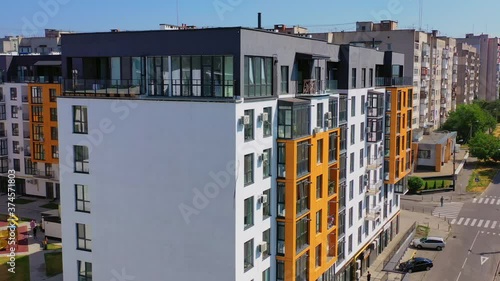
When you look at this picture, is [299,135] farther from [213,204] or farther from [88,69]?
[88,69]

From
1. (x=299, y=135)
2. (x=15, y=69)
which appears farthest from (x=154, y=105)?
(x=15, y=69)

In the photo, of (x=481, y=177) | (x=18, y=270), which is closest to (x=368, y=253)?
(x=18, y=270)

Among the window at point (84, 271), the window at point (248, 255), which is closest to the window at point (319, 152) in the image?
the window at point (248, 255)

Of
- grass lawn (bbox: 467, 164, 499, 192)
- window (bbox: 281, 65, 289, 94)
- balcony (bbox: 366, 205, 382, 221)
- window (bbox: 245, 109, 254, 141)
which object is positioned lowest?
grass lawn (bbox: 467, 164, 499, 192)

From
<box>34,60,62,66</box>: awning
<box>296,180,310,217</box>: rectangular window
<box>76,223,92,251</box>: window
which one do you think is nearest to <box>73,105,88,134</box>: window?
<box>76,223,92,251</box>: window

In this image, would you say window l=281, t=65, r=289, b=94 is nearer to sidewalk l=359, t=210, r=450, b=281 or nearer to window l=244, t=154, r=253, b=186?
window l=244, t=154, r=253, b=186

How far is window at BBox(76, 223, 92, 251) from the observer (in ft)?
98.7

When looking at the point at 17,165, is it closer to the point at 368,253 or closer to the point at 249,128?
the point at 368,253

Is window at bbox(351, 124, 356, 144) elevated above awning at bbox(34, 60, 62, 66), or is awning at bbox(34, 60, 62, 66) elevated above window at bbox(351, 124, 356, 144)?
awning at bbox(34, 60, 62, 66)

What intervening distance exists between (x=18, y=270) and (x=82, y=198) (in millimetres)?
16521

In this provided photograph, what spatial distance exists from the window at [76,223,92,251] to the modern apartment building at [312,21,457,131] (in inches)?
1925

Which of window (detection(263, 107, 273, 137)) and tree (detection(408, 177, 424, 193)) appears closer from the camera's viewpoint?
window (detection(263, 107, 273, 137))

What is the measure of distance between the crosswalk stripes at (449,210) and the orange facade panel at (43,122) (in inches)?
1843

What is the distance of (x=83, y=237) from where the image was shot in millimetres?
30266
